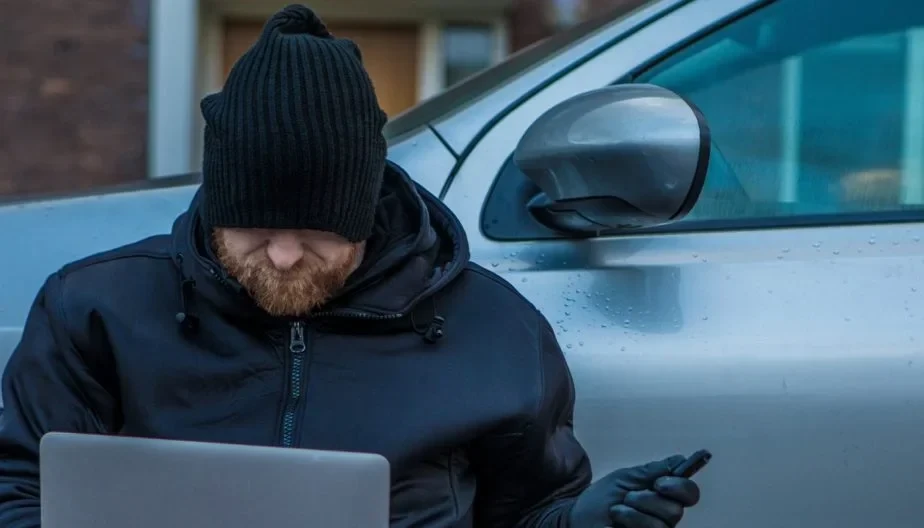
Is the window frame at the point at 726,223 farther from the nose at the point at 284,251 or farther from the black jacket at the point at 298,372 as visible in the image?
the nose at the point at 284,251

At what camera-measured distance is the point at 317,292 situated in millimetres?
1604

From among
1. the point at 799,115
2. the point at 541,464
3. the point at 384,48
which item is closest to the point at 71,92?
the point at 384,48

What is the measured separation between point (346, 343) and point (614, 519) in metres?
0.42

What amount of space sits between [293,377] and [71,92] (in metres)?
4.45

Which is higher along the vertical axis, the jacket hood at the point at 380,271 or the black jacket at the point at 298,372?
the jacket hood at the point at 380,271

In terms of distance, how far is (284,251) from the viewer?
1.62 m

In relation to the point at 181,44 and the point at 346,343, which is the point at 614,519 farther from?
the point at 181,44

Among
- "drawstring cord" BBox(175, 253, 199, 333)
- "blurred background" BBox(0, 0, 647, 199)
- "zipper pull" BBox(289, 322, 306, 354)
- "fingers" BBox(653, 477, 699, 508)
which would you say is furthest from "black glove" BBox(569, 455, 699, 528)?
"blurred background" BBox(0, 0, 647, 199)

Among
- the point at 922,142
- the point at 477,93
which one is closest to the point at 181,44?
the point at 477,93

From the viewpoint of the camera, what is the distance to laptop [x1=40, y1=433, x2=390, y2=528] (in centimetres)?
126

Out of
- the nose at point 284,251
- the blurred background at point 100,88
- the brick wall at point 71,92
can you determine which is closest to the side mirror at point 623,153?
the nose at point 284,251

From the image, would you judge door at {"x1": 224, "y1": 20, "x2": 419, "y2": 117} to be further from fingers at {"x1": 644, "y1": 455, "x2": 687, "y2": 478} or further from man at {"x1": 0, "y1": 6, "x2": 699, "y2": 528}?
fingers at {"x1": 644, "y1": 455, "x2": 687, "y2": 478}

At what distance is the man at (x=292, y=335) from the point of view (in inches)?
62.2

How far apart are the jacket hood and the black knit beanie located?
2.1 inches
